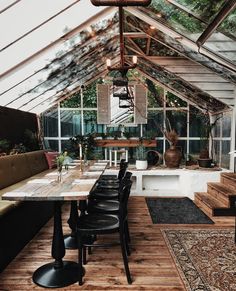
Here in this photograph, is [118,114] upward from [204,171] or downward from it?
upward

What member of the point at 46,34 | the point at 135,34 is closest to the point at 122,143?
the point at 135,34

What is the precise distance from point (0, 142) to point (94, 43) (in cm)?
272

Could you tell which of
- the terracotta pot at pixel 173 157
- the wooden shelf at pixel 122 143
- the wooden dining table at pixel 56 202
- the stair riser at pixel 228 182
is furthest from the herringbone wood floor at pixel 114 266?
the wooden shelf at pixel 122 143

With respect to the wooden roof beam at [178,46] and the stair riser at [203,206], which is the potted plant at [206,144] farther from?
the wooden roof beam at [178,46]

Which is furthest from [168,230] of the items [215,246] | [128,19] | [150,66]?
[150,66]

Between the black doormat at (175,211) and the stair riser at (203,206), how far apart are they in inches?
3.3

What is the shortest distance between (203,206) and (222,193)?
20.3 inches

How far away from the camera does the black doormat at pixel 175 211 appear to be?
14.0ft

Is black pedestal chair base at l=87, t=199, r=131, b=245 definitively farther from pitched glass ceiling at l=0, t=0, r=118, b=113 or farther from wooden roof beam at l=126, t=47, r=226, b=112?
wooden roof beam at l=126, t=47, r=226, b=112

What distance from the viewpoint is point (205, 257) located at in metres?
2.96

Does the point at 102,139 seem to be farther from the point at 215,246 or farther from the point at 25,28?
the point at 215,246

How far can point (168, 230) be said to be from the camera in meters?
3.79

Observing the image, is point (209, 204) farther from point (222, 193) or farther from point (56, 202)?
point (56, 202)

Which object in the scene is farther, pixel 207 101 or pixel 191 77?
pixel 207 101
